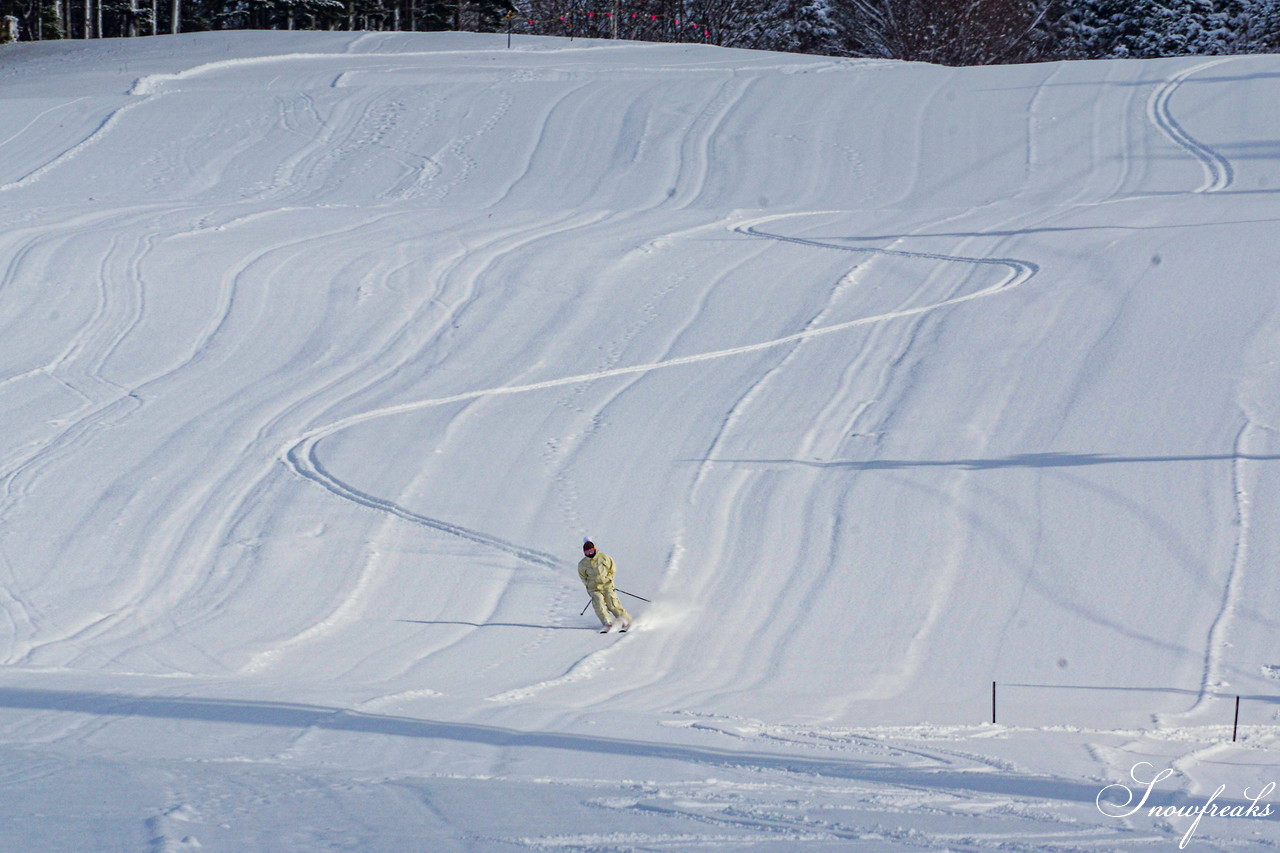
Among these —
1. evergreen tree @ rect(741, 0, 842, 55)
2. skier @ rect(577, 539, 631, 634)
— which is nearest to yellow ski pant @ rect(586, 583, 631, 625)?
skier @ rect(577, 539, 631, 634)

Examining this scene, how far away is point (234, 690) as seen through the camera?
25.3 feet

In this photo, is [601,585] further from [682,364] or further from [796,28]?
[796,28]

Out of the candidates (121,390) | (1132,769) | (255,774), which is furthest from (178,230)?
(1132,769)

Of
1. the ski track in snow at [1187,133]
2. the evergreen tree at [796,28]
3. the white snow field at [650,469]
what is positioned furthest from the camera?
the evergreen tree at [796,28]

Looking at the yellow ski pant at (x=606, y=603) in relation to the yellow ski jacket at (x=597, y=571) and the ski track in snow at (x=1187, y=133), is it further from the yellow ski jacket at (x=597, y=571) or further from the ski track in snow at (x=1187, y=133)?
the ski track in snow at (x=1187, y=133)

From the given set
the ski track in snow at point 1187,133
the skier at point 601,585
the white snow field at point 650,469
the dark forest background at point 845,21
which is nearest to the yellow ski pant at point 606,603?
the skier at point 601,585

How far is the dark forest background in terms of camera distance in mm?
40031

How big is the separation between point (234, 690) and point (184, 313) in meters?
9.15

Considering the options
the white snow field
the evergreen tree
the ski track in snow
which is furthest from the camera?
the evergreen tree

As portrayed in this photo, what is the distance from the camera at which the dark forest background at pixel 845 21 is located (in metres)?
40.0

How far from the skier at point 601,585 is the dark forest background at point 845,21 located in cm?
3510

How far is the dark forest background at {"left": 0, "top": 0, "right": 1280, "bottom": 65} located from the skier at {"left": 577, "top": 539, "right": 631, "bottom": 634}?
35103mm

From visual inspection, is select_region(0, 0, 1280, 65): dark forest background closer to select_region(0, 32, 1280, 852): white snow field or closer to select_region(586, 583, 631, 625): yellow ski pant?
select_region(0, 32, 1280, 852): white snow field

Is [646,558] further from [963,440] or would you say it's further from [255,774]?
[255,774]
